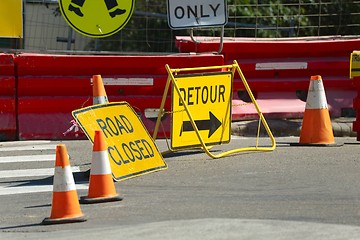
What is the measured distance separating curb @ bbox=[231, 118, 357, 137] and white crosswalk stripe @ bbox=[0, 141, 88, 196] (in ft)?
9.08

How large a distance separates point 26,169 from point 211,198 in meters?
3.12

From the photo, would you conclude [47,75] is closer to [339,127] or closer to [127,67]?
[127,67]

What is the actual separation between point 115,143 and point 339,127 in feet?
17.2

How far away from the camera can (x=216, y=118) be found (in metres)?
11.5

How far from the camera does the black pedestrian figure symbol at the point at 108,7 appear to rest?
43.3 feet

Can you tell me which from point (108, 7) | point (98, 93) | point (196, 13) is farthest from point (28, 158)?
point (196, 13)

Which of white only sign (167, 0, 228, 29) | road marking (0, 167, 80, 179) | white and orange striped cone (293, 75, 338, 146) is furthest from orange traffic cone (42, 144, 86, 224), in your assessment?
white only sign (167, 0, 228, 29)

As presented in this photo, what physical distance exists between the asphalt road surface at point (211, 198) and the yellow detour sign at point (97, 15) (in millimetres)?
1912

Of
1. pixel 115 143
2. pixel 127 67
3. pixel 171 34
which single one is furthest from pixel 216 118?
pixel 171 34

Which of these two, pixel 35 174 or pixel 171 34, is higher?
pixel 171 34

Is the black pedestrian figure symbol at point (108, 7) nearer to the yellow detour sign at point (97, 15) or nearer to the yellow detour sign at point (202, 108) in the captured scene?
the yellow detour sign at point (97, 15)

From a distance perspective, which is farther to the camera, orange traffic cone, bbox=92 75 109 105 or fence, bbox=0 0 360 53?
fence, bbox=0 0 360 53

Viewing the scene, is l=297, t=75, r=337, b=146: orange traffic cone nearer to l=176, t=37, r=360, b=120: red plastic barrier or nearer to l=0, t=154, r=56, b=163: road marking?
l=176, t=37, r=360, b=120: red plastic barrier

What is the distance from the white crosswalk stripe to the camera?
33.2 ft
